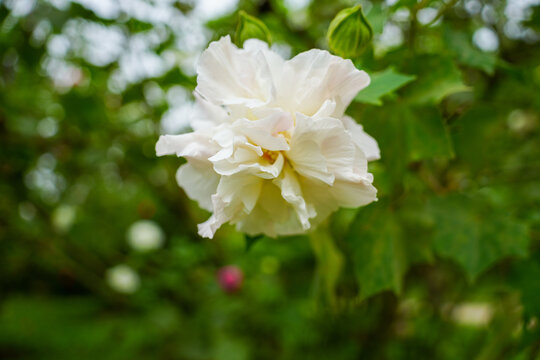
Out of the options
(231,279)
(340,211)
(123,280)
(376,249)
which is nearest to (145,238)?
(123,280)

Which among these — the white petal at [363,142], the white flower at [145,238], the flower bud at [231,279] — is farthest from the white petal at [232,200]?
the white flower at [145,238]

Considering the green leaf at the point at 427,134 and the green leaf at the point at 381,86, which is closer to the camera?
the green leaf at the point at 381,86

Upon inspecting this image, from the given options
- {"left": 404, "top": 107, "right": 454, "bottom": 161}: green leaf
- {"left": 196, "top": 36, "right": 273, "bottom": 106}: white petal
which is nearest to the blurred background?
{"left": 404, "top": 107, "right": 454, "bottom": 161}: green leaf

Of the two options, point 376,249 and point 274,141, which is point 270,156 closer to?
point 274,141

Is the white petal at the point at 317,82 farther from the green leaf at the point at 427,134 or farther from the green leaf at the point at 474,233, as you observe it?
the green leaf at the point at 474,233

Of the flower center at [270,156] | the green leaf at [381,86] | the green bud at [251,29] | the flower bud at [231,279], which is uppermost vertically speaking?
the green bud at [251,29]

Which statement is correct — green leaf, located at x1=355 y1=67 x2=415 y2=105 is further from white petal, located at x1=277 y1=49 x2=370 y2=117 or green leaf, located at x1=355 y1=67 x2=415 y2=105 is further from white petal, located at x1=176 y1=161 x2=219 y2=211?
white petal, located at x1=176 y1=161 x2=219 y2=211
